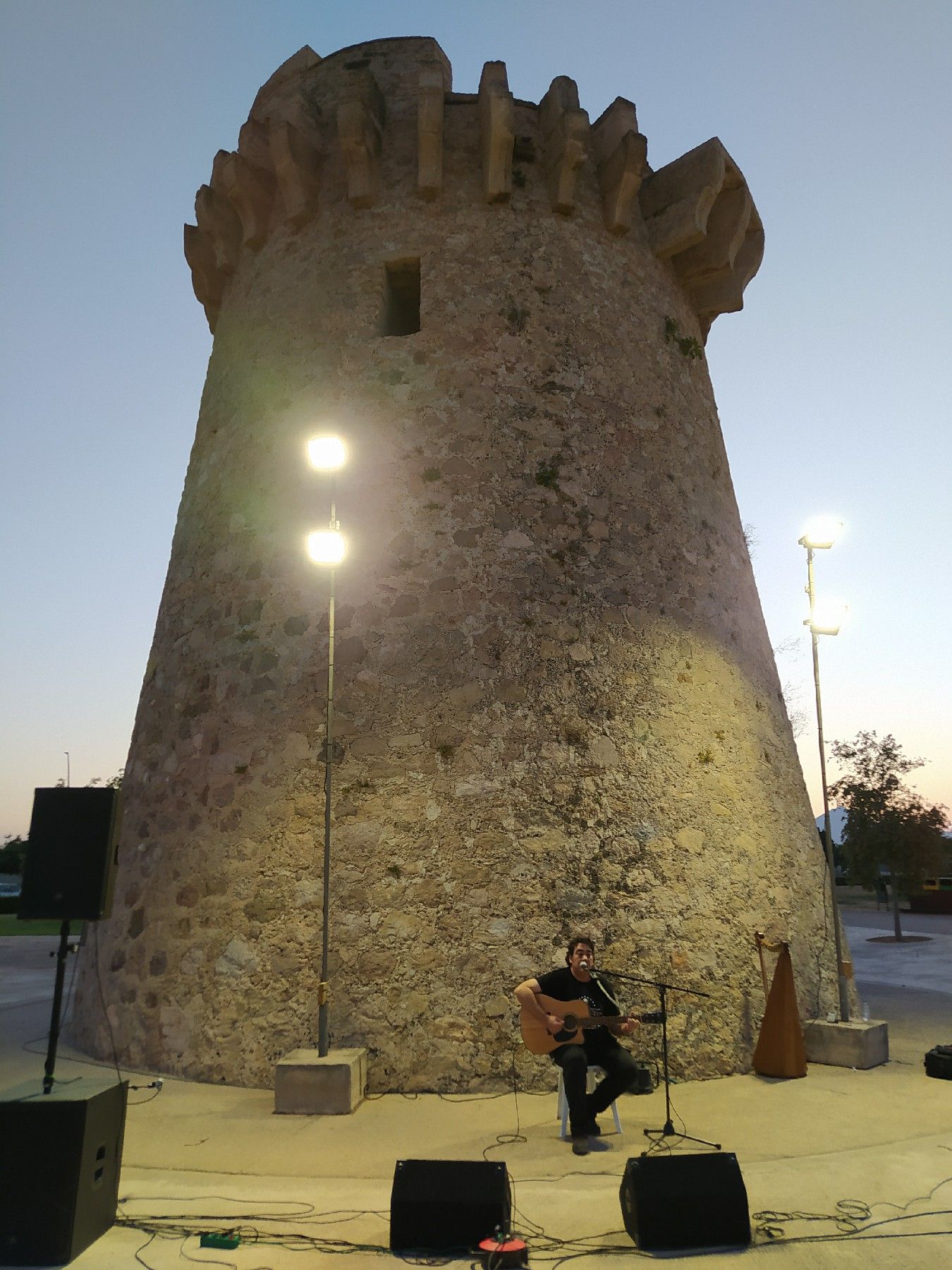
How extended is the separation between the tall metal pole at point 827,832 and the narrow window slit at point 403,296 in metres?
4.05

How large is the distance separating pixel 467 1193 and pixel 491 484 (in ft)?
15.6

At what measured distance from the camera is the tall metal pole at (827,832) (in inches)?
232

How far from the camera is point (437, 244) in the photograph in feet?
23.7

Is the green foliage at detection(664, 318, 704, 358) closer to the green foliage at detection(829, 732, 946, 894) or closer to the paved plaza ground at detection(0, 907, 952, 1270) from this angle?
the paved plaza ground at detection(0, 907, 952, 1270)

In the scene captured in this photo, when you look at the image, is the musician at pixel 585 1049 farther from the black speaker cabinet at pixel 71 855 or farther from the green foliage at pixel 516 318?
the green foliage at pixel 516 318

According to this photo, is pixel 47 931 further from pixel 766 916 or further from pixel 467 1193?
pixel 467 1193

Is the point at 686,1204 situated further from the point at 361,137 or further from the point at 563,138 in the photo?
the point at 361,137

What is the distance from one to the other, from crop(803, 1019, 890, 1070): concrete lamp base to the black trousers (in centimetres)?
214

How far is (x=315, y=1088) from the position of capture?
4.62 metres

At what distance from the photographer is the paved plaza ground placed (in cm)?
289

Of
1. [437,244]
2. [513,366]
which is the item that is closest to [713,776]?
[513,366]

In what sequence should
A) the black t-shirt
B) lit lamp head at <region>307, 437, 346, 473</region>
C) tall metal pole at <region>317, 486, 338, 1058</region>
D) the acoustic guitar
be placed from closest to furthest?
the acoustic guitar → the black t-shirt → tall metal pole at <region>317, 486, 338, 1058</region> → lit lamp head at <region>307, 437, 346, 473</region>

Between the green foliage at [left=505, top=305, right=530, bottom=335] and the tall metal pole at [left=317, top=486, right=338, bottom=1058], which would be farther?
the green foliage at [left=505, top=305, right=530, bottom=335]

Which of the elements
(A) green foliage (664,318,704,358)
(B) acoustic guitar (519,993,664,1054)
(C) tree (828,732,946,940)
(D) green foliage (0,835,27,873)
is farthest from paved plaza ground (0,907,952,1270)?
(D) green foliage (0,835,27,873)
